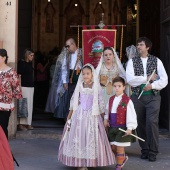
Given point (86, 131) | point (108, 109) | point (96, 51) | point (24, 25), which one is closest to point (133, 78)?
point (108, 109)

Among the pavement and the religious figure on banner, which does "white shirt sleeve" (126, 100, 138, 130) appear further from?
the religious figure on banner

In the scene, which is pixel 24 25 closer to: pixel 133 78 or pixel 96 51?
pixel 96 51

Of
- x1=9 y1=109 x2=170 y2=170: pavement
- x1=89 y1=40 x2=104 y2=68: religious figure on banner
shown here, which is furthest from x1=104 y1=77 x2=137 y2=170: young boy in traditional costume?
x1=89 y1=40 x2=104 y2=68: religious figure on banner

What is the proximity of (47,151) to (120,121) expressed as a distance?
6.69ft

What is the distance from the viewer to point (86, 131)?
645cm

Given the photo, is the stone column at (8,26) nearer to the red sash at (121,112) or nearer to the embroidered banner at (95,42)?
the embroidered banner at (95,42)

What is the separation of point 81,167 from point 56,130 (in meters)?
3.18

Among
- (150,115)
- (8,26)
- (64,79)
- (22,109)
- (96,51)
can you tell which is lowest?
(22,109)

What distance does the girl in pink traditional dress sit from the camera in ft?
20.9

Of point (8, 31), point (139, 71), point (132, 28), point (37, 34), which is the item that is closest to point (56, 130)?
point (8, 31)

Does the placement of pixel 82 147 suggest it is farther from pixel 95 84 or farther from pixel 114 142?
pixel 95 84

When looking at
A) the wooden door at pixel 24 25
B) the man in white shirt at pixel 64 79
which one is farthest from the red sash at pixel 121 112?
the wooden door at pixel 24 25

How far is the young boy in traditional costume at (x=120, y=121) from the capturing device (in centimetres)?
638

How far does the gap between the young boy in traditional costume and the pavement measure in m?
0.51
